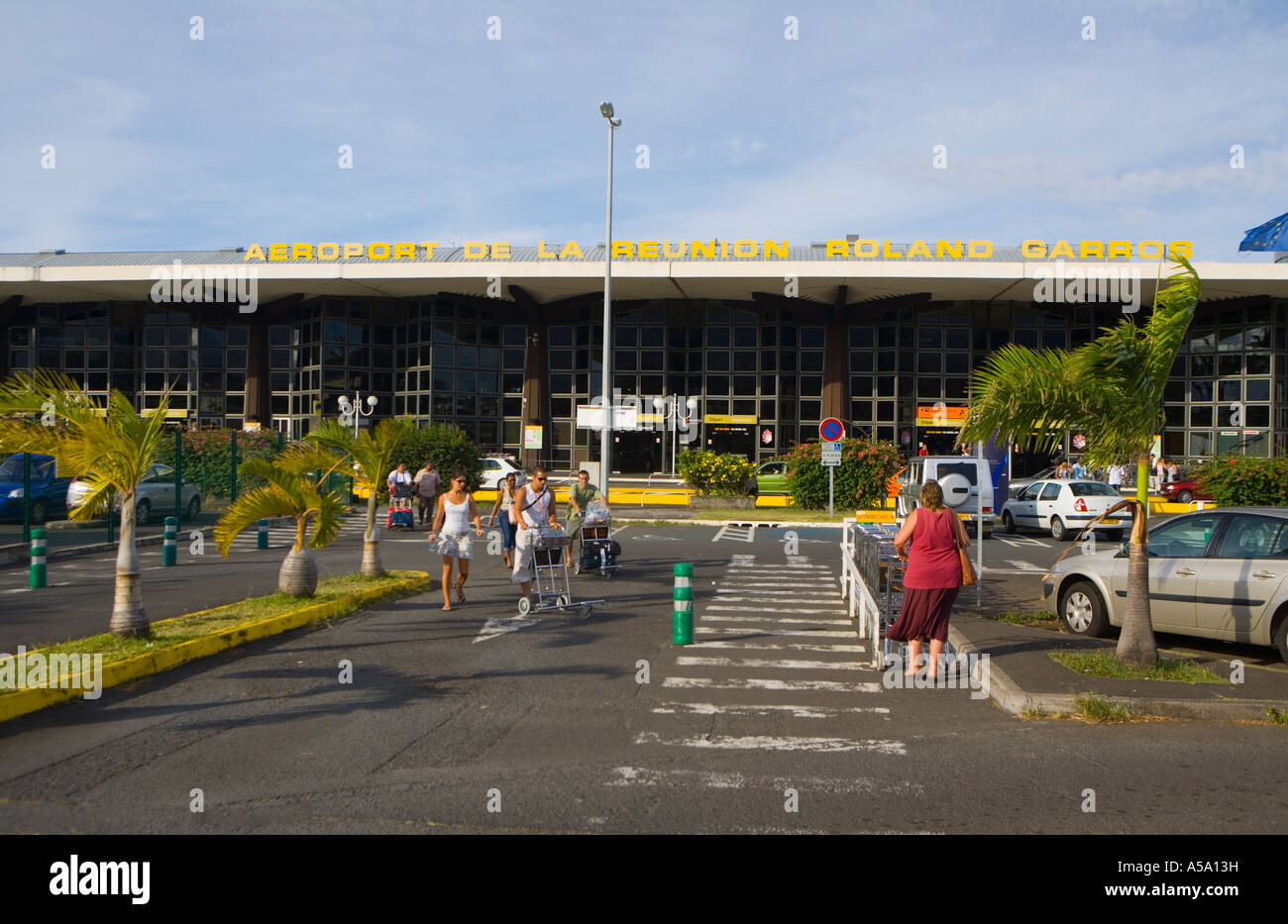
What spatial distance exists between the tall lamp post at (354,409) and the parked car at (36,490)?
12.4 m

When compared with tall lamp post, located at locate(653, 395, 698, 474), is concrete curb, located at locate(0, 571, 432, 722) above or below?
below

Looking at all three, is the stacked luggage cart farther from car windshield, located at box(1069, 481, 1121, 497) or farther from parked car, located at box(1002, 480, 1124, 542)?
car windshield, located at box(1069, 481, 1121, 497)

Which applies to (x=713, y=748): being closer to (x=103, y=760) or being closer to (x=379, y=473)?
(x=103, y=760)

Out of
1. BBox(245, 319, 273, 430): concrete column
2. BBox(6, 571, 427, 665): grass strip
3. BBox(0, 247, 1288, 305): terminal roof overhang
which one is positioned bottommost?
BBox(6, 571, 427, 665): grass strip

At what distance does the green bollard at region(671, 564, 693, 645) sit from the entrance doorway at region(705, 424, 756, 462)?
36.1 meters

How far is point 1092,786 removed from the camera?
589 centimetres

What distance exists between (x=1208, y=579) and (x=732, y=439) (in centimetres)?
3720

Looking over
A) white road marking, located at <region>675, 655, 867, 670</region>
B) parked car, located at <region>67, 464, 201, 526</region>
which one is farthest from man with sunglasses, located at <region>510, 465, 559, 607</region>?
parked car, located at <region>67, 464, 201, 526</region>

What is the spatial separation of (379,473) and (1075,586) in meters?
9.38

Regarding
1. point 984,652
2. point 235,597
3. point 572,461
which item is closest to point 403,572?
point 235,597

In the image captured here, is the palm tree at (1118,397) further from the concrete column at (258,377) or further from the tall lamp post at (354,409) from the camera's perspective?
Answer: the concrete column at (258,377)

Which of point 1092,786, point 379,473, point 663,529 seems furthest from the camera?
point 663,529

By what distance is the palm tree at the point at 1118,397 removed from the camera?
8750 mm

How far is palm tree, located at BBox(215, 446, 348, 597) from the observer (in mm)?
11500
